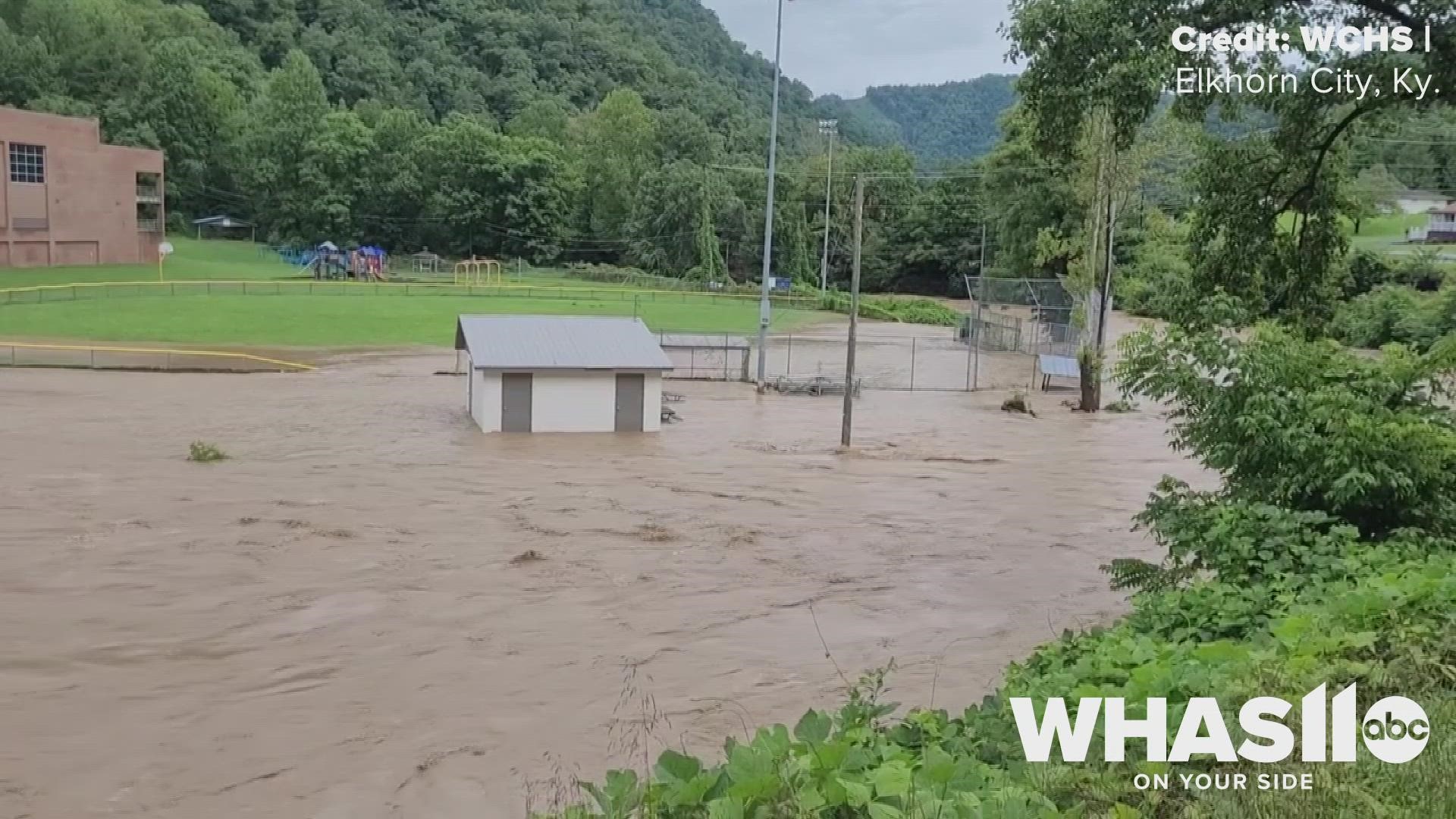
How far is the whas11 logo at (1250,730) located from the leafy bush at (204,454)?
27.0 meters

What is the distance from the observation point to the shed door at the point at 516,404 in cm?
3425

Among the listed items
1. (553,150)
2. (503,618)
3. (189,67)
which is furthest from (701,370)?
(189,67)

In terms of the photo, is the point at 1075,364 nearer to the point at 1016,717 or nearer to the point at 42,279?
the point at 1016,717

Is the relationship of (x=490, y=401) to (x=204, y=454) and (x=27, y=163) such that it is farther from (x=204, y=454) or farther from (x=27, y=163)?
(x=27, y=163)

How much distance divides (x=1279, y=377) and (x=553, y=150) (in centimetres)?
10766

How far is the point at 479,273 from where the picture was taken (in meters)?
95.1

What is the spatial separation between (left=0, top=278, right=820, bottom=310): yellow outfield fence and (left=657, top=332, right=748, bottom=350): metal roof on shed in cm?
1331

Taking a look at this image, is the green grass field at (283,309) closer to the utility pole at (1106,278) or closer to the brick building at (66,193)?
the brick building at (66,193)

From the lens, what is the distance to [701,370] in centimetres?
5194

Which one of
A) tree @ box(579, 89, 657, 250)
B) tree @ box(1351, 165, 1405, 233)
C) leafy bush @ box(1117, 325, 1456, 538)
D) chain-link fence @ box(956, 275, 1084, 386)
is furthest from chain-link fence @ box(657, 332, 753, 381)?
tree @ box(579, 89, 657, 250)

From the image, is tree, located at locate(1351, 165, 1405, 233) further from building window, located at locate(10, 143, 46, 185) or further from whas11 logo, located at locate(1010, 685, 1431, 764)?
building window, located at locate(10, 143, 46, 185)

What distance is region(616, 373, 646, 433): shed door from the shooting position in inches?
1394

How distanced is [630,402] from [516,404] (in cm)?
327

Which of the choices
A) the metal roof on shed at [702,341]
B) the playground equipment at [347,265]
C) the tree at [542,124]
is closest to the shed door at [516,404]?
the metal roof on shed at [702,341]
